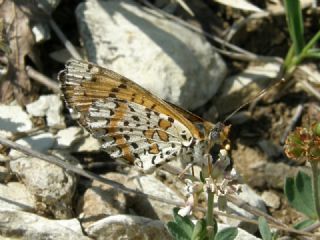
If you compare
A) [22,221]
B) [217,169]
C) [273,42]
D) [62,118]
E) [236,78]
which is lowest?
[22,221]

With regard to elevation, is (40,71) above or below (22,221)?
above

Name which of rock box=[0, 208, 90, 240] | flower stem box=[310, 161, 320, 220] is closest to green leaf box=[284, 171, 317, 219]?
flower stem box=[310, 161, 320, 220]

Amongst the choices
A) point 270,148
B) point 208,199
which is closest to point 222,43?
point 270,148

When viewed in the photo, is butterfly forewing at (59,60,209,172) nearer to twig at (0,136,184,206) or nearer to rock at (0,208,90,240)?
twig at (0,136,184,206)

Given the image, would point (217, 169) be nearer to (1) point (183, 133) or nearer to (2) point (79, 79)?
(1) point (183, 133)

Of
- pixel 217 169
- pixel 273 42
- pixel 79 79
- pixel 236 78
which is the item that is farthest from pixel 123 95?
pixel 273 42

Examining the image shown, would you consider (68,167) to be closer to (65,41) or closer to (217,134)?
(217,134)
